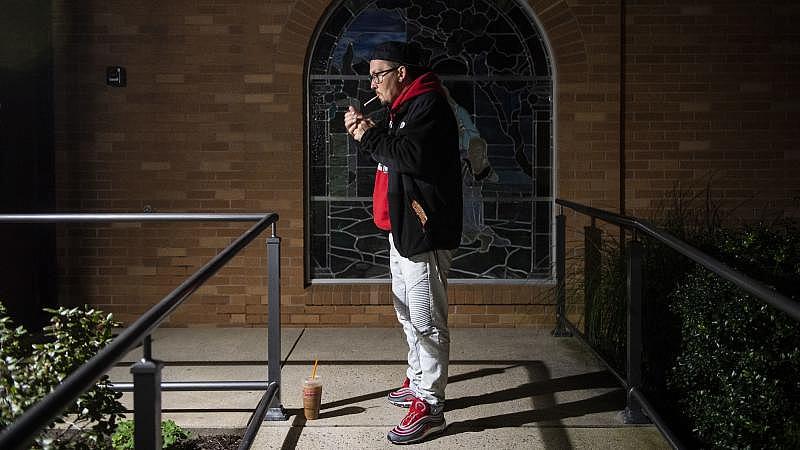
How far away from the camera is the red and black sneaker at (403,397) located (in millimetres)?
5213

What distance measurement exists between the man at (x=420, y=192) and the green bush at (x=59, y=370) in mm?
1406

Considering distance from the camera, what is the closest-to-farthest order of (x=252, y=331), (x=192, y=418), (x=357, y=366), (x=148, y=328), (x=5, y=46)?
(x=148, y=328) < (x=192, y=418) < (x=357, y=366) < (x=5, y=46) < (x=252, y=331)

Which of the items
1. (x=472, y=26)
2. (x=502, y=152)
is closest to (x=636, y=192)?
(x=502, y=152)

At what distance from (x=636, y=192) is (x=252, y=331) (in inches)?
127

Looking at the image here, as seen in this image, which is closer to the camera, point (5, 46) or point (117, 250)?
point (5, 46)

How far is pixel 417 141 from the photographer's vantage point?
443 centimetres

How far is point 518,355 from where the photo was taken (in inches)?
259

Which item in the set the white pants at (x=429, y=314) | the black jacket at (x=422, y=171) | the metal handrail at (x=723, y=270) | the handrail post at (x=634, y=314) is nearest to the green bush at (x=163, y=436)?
the white pants at (x=429, y=314)

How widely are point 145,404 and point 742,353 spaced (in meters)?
2.65

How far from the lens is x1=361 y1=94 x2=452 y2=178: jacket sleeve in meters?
4.44

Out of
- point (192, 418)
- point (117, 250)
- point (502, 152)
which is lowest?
point (192, 418)

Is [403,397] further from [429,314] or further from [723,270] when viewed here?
[723,270]

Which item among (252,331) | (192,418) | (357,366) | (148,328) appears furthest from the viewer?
(252,331)

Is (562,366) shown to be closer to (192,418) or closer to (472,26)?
(192,418)
